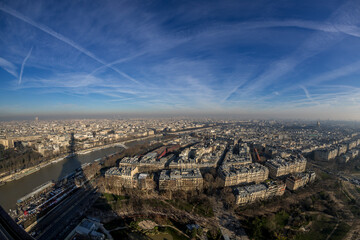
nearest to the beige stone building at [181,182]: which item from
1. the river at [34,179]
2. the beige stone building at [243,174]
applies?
the beige stone building at [243,174]

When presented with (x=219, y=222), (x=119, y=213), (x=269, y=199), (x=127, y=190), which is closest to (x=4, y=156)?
(x=127, y=190)

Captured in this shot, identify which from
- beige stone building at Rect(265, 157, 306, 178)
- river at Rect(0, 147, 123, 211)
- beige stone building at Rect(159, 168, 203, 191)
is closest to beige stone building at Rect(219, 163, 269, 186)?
beige stone building at Rect(265, 157, 306, 178)

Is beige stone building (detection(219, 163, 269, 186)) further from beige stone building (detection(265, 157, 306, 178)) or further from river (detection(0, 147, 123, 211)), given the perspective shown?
river (detection(0, 147, 123, 211))

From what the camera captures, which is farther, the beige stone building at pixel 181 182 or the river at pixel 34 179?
the beige stone building at pixel 181 182

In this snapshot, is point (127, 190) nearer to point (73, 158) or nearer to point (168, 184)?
point (168, 184)

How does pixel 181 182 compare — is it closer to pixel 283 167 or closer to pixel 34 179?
pixel 283 167

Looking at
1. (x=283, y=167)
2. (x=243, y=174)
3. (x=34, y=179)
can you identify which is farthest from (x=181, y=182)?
(x=34, y=179)

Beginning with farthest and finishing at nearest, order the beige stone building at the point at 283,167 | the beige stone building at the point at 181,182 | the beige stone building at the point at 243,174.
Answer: the beige stone building at the point at 283,167 → the beige stone building at the point at 243,174 → the beige stone building at the point at 181,182

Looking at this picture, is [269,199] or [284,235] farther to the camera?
[269,199]

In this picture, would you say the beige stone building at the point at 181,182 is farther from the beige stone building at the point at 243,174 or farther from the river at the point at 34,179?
the river at the point at 34,179
